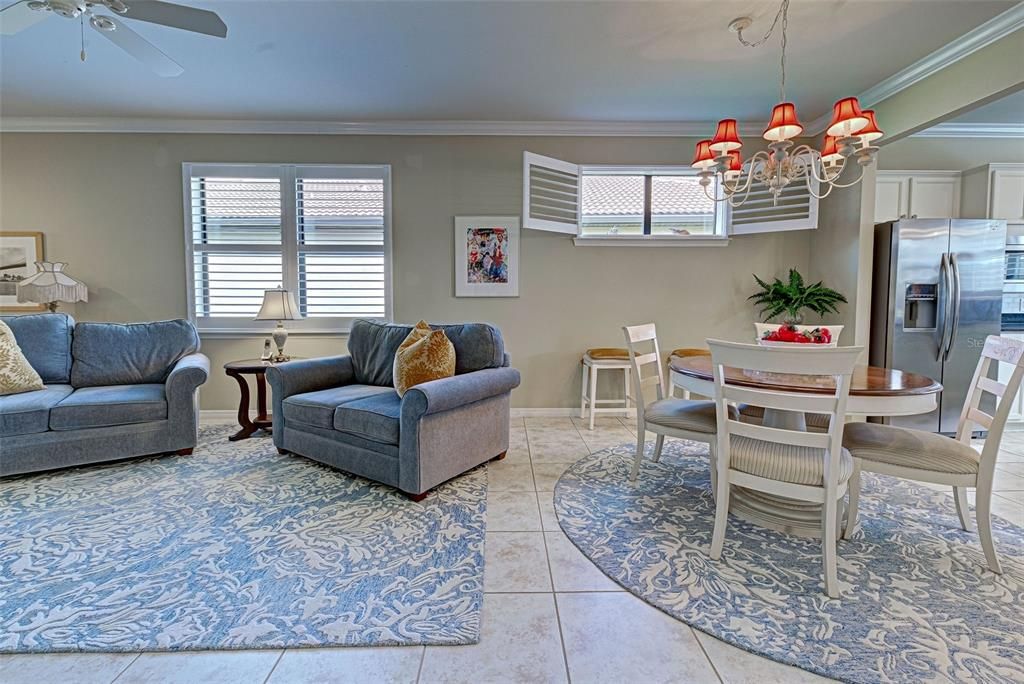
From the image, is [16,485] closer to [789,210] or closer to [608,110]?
[608,110]

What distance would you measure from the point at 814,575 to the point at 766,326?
5.85 feet

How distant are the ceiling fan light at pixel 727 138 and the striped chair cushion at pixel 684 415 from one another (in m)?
1.42

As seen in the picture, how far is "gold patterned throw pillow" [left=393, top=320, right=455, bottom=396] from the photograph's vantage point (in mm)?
2793

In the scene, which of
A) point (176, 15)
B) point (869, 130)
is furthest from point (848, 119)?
point (176, 15)

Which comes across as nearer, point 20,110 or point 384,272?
point 20,110

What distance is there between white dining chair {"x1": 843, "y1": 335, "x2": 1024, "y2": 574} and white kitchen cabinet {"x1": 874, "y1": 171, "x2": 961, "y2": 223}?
8.12 ft

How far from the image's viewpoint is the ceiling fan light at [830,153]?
236 centimetres

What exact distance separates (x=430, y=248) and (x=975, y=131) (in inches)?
192

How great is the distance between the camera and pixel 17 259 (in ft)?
13.4

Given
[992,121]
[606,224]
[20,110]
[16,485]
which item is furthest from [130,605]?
[992,121]

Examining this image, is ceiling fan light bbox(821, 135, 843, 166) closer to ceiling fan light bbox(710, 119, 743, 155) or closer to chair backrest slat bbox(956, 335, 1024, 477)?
ceiling fan light bbox(710, 119, 743, 155)

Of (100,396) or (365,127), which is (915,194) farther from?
(100,396)

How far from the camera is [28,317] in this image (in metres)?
3.40

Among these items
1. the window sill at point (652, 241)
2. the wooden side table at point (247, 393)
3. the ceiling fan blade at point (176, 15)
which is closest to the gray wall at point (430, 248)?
the window sill at point (652, 241)
